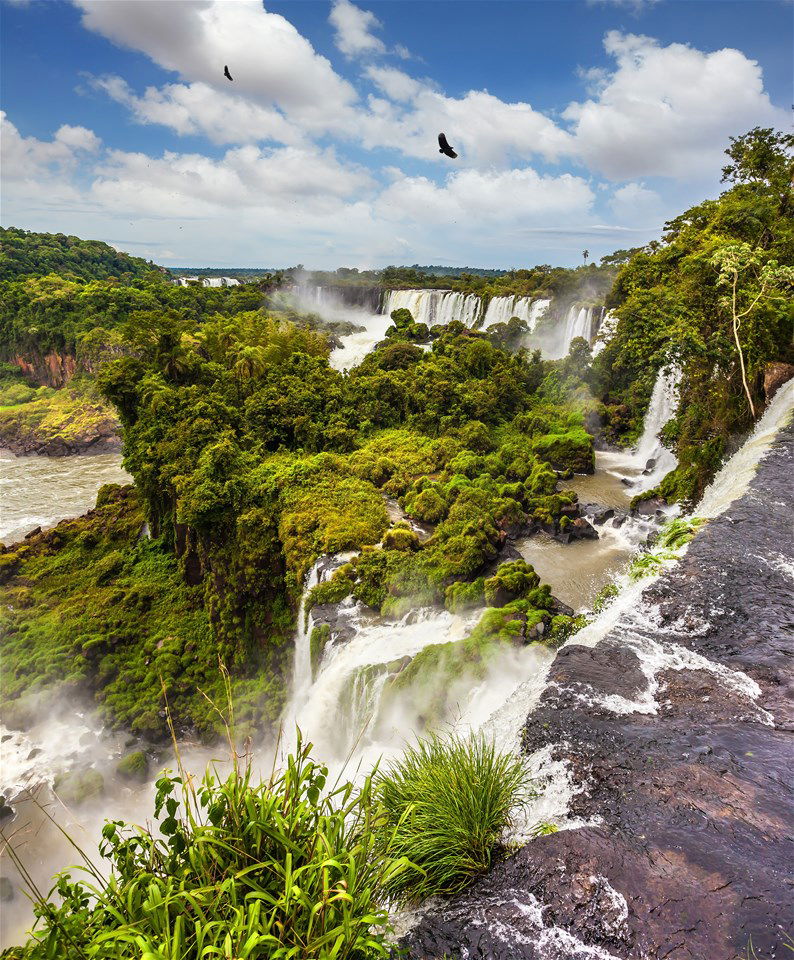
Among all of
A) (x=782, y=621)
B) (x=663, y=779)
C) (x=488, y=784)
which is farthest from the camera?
(x=782, y=621)

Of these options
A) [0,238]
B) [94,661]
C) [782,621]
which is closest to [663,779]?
[782,621]

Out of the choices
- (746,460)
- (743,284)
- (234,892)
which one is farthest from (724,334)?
(234,892)

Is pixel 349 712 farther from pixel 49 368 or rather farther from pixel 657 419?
pixel 49 368

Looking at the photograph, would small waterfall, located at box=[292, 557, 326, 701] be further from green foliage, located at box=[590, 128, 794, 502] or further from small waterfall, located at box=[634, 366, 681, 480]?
small waterfall, located at box=[634, 366, 681, 480]

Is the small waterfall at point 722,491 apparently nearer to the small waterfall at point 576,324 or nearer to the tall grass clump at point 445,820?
the tall grass clump at point 445,820

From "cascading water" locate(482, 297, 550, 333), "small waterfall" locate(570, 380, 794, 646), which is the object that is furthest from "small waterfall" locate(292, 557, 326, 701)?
"cascading water" locate(482, 297, 550, 333)

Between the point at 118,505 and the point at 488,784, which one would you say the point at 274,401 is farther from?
the point at 488,784
